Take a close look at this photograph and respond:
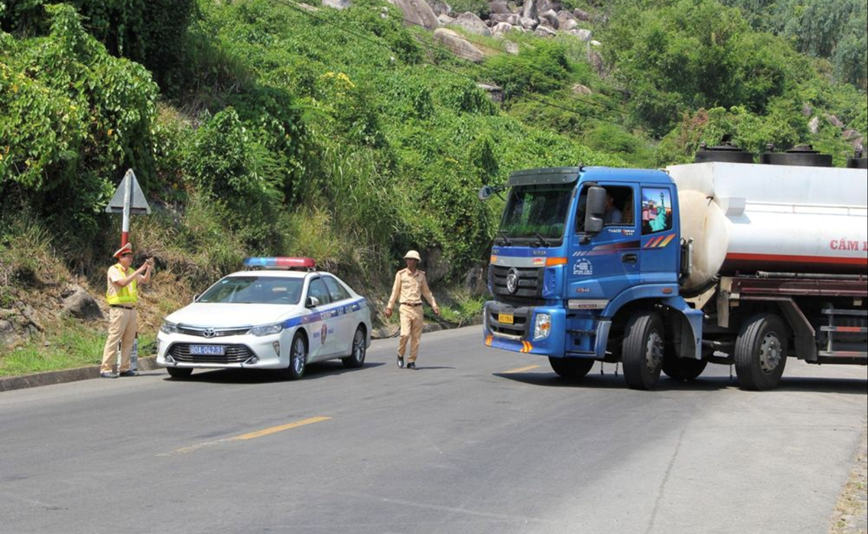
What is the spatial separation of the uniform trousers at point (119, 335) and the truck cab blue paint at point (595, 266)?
5725 millimetres

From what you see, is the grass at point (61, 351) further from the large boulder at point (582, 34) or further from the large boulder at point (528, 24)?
the large boulder at point (528, 24)

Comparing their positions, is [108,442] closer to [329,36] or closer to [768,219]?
[768,219]

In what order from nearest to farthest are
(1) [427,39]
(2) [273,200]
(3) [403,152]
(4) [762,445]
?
1. (4) [762,445]
2. (2) [273,200]
3. (3) [403,152]
4. (1) [427,39]

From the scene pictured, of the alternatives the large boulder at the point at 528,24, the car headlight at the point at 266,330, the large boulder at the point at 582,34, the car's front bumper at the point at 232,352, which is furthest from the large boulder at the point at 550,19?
the car's front bumper at the point at 232,352

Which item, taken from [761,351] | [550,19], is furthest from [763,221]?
[550,19]

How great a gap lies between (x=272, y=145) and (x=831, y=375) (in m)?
14.6

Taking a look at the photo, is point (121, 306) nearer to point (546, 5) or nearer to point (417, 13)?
point (417, 13)

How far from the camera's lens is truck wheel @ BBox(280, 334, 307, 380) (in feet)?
52.6

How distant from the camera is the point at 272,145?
27.2 meters

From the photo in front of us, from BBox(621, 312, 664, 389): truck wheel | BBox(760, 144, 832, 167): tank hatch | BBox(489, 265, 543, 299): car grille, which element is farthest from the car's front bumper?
BBox(760, 144, 832, 167): tank hatch

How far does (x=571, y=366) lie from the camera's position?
17.3 meters

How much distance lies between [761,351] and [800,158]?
2924mm

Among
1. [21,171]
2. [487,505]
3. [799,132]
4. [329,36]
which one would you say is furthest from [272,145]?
[799,132]

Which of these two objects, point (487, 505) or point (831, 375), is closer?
point (487, 505)
